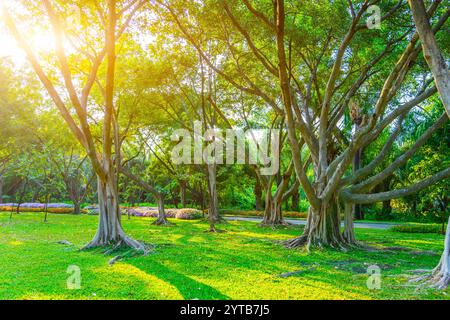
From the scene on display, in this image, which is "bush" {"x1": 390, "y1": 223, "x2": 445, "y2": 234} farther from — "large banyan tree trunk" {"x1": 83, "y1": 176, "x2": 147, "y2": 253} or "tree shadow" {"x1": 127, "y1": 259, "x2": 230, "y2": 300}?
"tree shadow" {"x1": 127, "y1": 259, "x2": 230, "y2": 300}

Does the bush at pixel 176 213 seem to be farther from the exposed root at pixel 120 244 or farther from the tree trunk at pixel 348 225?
the tree trunk at pixel 348 225

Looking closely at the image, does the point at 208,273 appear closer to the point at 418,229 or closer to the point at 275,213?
the point at 275,213

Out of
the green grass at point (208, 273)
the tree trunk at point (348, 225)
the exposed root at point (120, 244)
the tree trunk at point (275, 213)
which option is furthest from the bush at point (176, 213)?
the tree trunk at point (348, 225)

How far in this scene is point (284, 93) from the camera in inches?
348

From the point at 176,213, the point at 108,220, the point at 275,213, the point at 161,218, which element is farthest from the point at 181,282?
the point at 176,213

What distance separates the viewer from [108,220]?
34.6 feet

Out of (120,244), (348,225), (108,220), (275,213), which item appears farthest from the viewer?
(275,213)

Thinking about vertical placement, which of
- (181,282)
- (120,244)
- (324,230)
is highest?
(324,230)

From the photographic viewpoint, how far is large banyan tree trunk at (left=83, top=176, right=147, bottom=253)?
33.9 ft

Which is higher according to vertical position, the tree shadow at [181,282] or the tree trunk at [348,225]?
the tree trunk at [348,225]

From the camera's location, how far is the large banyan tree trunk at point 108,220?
10.3 meters
